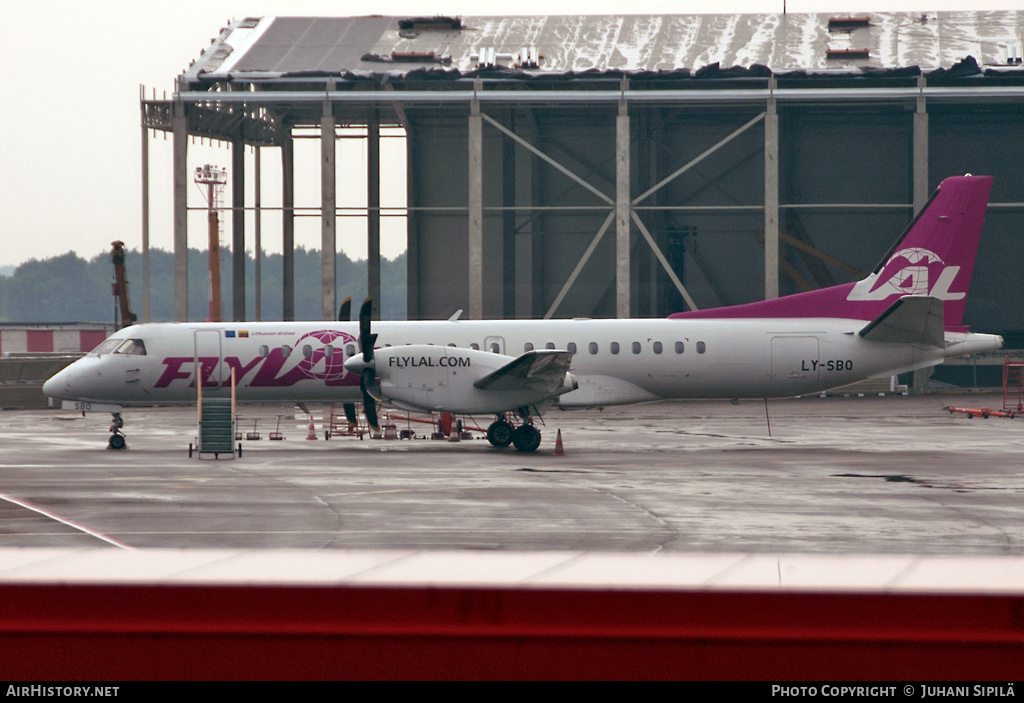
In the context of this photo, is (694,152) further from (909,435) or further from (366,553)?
(366,553)

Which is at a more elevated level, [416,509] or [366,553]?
[366,553]

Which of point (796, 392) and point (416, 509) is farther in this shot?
point (796, 392)

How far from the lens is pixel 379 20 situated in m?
54.4

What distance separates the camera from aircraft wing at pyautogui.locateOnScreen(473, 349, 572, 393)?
965 inches

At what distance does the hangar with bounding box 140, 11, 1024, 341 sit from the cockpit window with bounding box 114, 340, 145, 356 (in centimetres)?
1929

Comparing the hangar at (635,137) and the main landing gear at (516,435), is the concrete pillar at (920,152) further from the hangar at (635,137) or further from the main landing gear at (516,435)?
the main landing gear at (516,435)

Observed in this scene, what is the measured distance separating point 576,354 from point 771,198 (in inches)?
808

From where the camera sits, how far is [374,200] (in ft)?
185

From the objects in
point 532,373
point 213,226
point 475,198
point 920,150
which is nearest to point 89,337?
point 213,226

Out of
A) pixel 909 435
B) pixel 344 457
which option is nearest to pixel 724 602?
pixel 344 457

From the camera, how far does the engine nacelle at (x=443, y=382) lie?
25484mm

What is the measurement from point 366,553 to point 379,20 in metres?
53.8

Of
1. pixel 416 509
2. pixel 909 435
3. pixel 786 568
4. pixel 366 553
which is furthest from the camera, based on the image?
pixel 909 435
